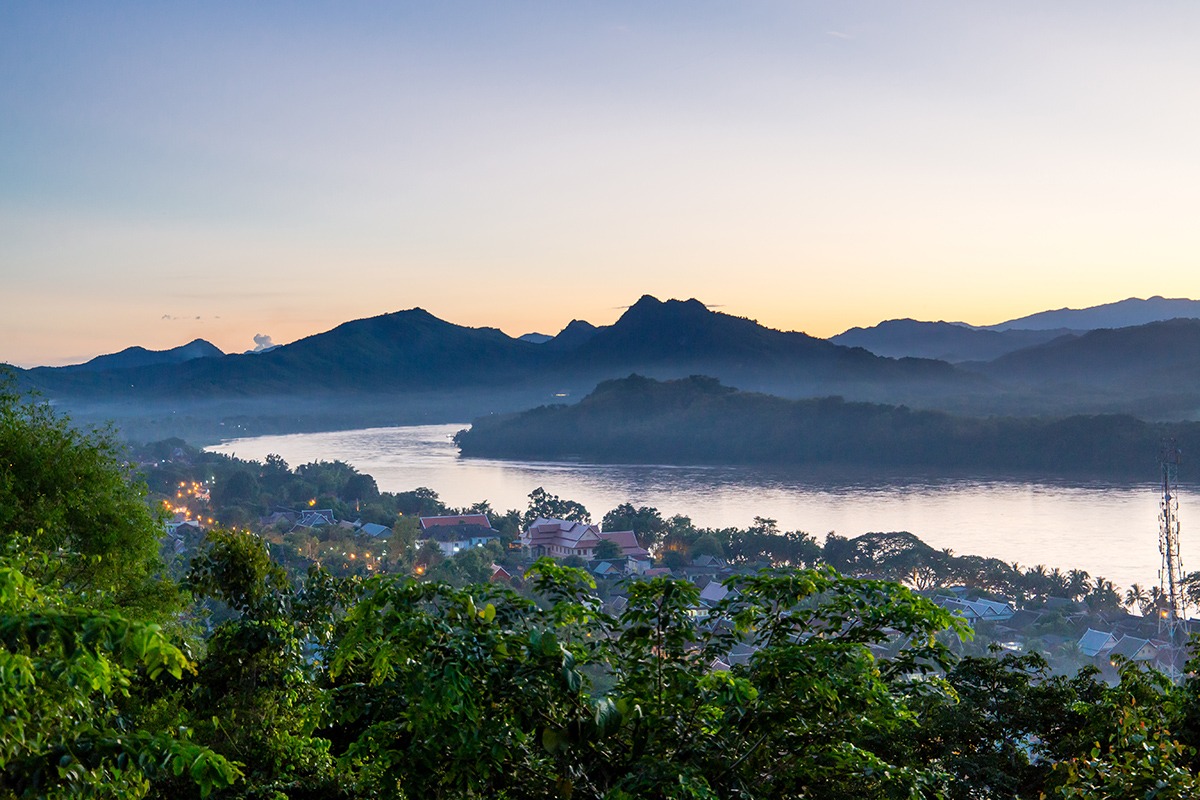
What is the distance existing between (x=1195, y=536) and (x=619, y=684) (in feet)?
118

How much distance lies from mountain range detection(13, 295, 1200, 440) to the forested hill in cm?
1452

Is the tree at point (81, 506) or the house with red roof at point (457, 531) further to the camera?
the house with red roof at point (457, 531)

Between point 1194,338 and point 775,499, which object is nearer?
point 775,499

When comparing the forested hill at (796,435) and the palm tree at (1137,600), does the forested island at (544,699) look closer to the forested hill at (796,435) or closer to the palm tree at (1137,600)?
the palm tree at (1137,600)

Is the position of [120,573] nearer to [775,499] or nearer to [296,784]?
[296,784]

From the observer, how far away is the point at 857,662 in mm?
2756

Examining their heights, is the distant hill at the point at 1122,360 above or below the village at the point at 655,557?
above

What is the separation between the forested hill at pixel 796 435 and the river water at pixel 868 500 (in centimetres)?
380

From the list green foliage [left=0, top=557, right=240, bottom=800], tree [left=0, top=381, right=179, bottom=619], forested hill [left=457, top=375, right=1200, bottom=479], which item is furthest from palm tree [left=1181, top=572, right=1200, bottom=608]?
forested hill [left=457, top=375, right=1200, bottom=479]

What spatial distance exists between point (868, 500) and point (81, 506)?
1582 inches

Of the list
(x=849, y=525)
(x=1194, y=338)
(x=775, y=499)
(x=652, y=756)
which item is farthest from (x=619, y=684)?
(x=1194, y=338)

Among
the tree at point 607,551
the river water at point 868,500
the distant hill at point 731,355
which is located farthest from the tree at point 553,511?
the distant hill at point 731,355

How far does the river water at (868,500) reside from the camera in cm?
3177

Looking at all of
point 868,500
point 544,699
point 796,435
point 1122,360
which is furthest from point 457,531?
point 1122,360
